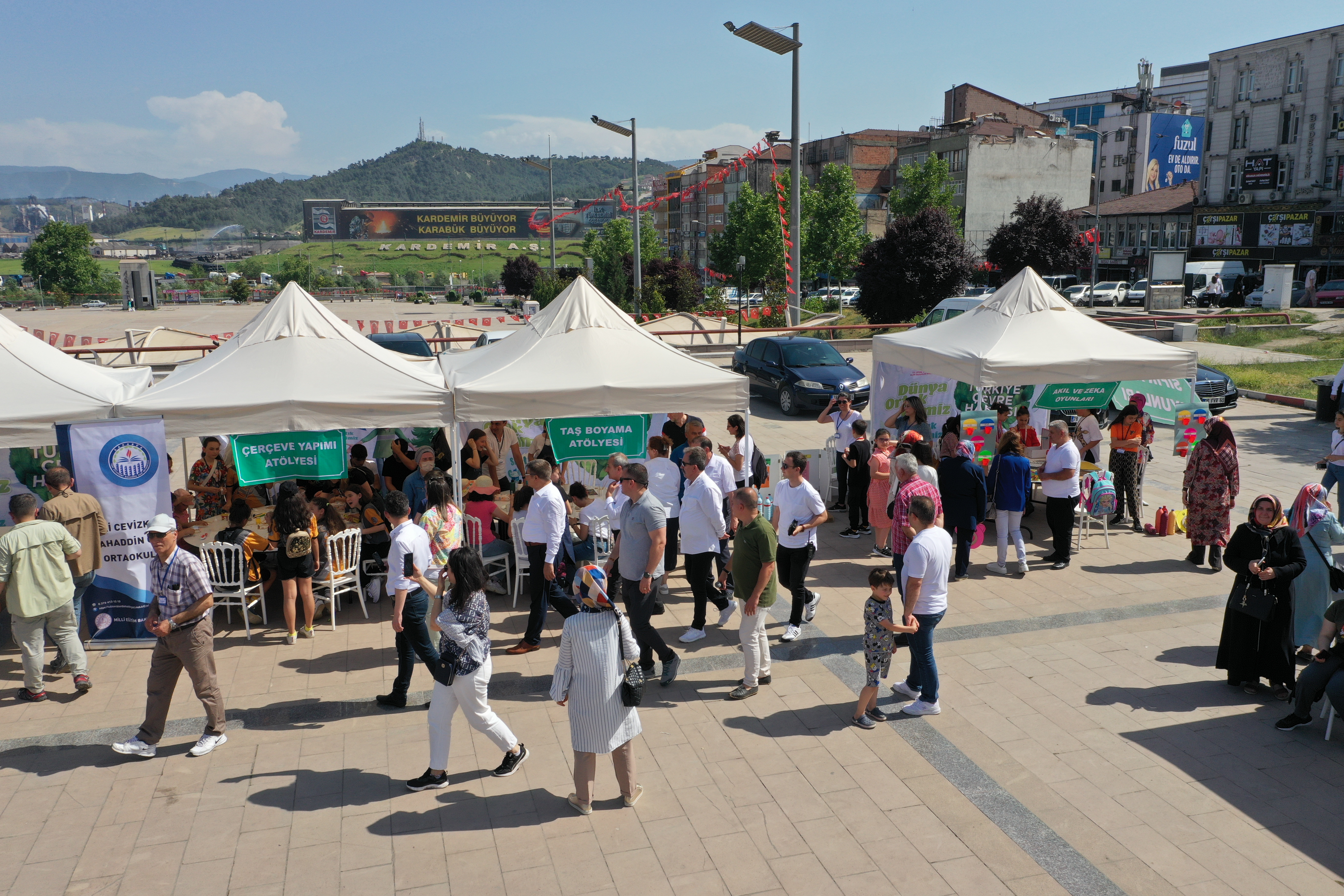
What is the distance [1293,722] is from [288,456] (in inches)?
334

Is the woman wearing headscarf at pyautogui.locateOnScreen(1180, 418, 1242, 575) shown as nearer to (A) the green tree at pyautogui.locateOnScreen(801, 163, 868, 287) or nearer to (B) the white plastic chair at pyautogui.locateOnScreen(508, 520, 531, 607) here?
(B) the white plastic chair at pyautogui.locateOnScreen(508, 520, 531, 607)

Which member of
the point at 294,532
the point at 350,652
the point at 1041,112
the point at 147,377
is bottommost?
the point at 350,652

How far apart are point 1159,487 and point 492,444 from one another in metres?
9.44

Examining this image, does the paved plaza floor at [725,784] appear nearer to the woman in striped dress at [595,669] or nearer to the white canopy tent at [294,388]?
the woman in striped dress at [595,669]

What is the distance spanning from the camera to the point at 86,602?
25.9ft

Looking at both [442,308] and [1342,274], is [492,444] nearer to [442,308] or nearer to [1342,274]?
[1342,274]

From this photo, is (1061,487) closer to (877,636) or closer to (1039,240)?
(877,636)

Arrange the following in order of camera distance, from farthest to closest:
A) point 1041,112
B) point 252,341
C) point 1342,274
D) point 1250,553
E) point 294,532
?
point 1041,112 < point 1342,274 < point 252,341 < point 294,532 < point 1250,553

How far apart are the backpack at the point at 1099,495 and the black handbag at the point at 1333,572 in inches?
147

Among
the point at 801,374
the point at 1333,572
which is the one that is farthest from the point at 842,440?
the point at 801,374

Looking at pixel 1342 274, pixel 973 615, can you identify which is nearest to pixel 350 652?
pixel 973 615

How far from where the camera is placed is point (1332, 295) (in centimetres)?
4353

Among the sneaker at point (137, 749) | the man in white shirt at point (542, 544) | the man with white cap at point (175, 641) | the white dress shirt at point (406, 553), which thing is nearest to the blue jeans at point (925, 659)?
the man in white shirt at point (542, 544)

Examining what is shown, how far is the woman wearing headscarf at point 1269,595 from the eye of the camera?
6500 millimetres
